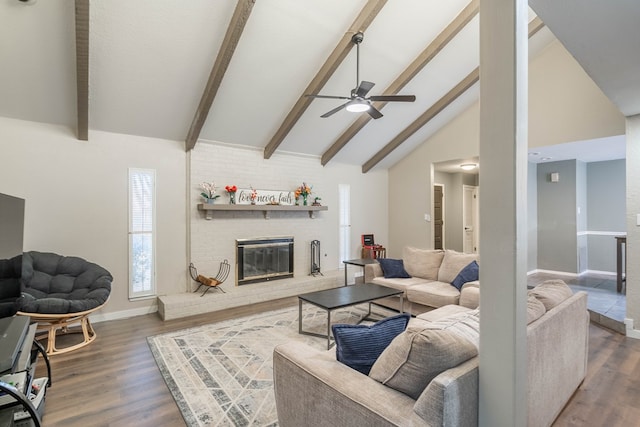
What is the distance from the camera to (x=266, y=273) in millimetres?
5699

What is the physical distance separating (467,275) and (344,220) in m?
3.43

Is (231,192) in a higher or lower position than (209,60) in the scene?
lower

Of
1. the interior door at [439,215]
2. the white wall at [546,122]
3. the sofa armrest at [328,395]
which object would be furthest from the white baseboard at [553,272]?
the sofa armrest at [328,395]

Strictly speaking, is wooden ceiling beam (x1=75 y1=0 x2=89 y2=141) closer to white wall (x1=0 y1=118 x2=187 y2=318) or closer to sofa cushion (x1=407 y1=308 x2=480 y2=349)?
white wall (x1=0 y1=118 x2=187 y2=318)

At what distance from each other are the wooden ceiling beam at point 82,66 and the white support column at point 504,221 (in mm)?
3237

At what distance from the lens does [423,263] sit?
4711mm

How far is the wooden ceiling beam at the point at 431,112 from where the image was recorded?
4.56 m

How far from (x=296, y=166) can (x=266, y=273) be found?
6.89 feet

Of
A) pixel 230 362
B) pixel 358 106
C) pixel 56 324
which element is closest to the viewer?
pixel 230 362

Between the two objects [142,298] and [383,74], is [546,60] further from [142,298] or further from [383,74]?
[142,298]

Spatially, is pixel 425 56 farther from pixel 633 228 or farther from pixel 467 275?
pixel 633 228

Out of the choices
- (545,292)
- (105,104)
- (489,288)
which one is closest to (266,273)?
(105,104)

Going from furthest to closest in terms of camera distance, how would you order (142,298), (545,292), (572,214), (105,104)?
(572,214) < (142,298) < (105,104) < (545,292)

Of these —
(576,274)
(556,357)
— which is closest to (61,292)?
(556,357)
